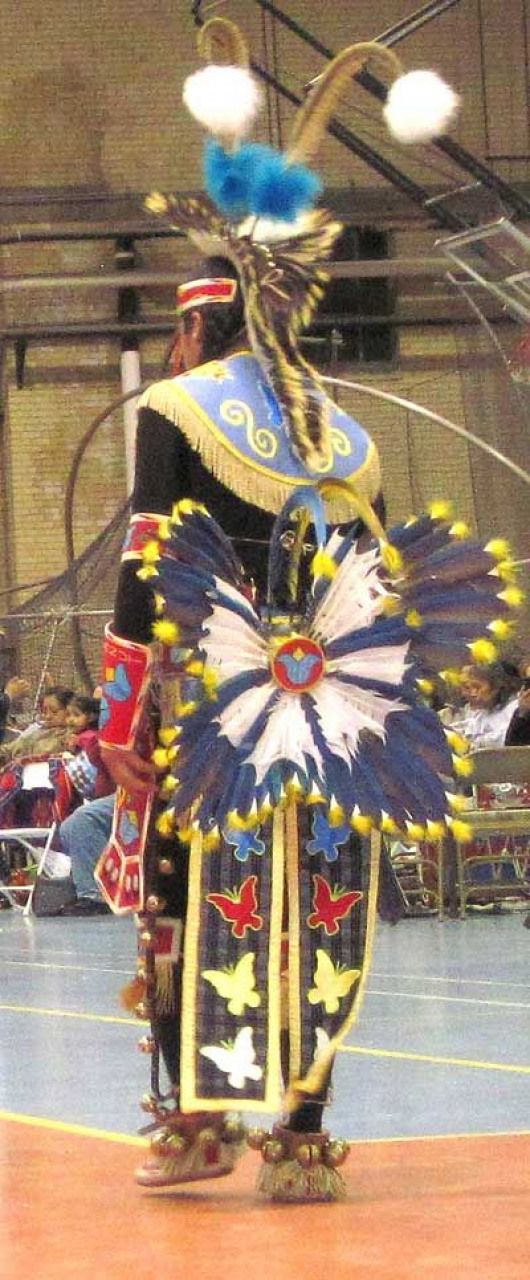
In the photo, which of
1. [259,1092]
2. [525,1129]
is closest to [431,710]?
[259,1092]

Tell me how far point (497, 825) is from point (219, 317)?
574 cm

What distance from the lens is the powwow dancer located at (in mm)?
3068

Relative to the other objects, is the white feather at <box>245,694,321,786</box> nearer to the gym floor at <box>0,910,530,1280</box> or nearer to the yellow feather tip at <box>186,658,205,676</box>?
the yellow feather tip at <box>186,658,205,676</box>

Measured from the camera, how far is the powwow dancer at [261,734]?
10.1ft

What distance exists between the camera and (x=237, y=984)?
3117mm

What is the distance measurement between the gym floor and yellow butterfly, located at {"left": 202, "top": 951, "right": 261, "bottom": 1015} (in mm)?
258

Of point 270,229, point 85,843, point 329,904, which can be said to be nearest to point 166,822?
point 329,904

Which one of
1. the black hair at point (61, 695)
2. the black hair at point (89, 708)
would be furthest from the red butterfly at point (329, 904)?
the black hair at point (61, 695)

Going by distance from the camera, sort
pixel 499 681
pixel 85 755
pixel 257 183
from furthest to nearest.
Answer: pixel 85 755, pixel 499 681, pixel 257 183

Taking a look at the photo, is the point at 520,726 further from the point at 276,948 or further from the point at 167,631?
the point at 167,631

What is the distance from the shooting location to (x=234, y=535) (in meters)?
3.24

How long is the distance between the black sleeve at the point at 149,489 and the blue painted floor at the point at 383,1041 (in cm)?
97

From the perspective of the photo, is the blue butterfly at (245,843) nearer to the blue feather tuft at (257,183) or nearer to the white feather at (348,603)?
the white feather at (348,603)

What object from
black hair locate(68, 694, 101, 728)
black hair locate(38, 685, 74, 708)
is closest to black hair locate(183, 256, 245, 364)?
black hair locate(68, 694, 101, 728)
